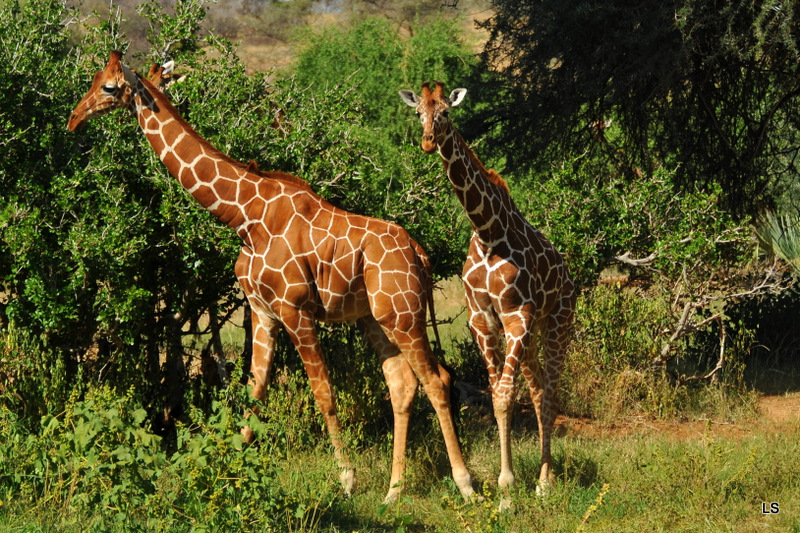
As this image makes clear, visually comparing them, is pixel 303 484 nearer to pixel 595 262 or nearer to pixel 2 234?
pixel 2 234

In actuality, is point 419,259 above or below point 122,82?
below

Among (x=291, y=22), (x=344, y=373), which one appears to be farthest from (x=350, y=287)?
(x=291, y=22)

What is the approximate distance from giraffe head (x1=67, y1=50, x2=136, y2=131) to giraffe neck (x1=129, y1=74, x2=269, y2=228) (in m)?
0.09

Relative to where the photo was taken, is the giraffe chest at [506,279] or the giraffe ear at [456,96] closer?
the giraffe ear at [456,96]

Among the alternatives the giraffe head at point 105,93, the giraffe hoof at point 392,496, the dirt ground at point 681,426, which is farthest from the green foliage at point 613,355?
the giraffe head at point 105,93

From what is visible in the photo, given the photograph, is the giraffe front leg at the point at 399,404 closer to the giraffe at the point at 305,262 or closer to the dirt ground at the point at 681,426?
the giraffe at the point at 305,262

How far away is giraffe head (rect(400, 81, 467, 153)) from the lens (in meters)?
6.00

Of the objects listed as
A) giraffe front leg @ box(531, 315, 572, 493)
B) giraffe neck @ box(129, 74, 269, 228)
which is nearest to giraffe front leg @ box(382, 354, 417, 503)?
giraffe front leg @ box(531, 315, 572, 493)

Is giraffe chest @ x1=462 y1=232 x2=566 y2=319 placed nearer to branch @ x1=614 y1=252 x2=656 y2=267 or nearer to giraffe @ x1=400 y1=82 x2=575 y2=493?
giraffe @ x1=400 y1=82 x2=575 y2=493

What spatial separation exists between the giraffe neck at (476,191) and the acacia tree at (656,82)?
4.27 metres

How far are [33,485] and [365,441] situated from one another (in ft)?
10.3

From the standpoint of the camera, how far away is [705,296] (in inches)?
366

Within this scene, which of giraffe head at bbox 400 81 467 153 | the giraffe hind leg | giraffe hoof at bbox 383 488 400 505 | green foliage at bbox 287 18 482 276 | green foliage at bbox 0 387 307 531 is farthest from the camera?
green foliage at bbox 287 18 482 276

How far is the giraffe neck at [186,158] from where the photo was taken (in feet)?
22.3
